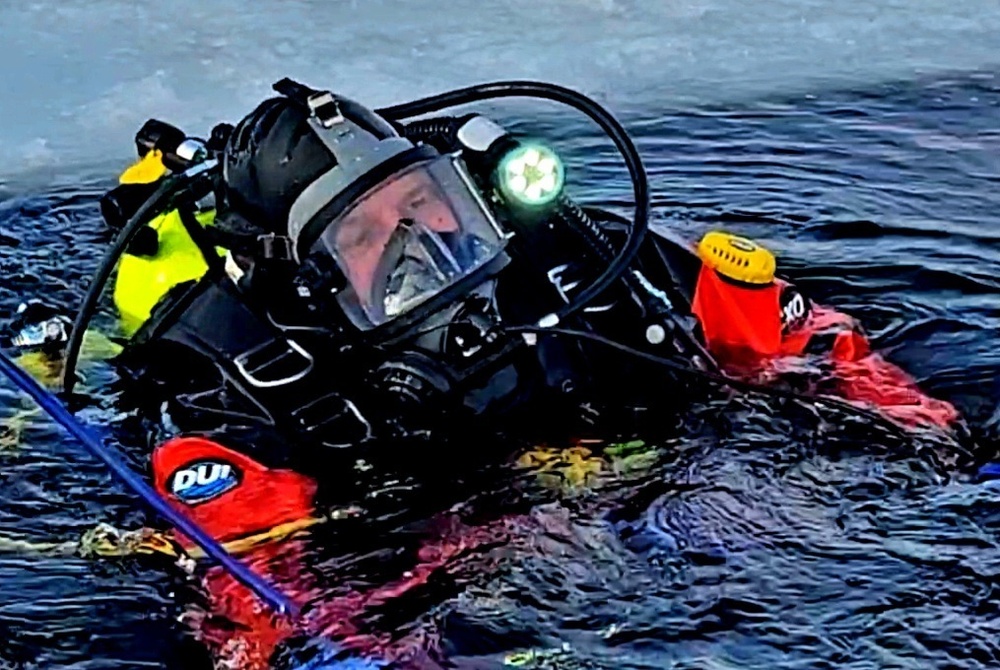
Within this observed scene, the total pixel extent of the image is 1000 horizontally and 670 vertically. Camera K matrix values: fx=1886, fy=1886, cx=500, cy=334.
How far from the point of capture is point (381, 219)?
3123 mm

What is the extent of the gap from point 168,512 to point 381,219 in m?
0.64

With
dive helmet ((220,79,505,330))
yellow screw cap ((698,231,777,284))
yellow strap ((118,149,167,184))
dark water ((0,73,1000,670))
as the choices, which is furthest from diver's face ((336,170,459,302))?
yellow strap ((118,149,167,184))

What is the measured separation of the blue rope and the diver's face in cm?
50

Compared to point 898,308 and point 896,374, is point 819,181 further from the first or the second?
point 896,374

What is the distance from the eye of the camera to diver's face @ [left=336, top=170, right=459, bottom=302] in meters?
3.11

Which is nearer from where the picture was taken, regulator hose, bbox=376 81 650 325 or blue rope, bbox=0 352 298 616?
blue rope, bbox=0 352 298 616

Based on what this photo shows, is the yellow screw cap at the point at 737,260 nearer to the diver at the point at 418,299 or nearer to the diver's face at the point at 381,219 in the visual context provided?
the diver at the point at 418,299

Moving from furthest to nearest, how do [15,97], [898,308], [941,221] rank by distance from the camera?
[15,97] < [941,221] < [898,308]

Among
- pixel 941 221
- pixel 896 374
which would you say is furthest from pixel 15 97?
pixel 896 374

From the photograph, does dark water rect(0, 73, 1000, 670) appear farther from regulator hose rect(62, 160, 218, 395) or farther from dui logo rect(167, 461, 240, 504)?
regulator hose rect(62, 160, 218, 395)

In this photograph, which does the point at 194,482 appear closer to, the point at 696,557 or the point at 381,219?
the point at 381,219

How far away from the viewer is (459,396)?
3.13m

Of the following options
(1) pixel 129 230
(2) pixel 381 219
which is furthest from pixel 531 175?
(1) pixel 129 230

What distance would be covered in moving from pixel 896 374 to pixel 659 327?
54cm
